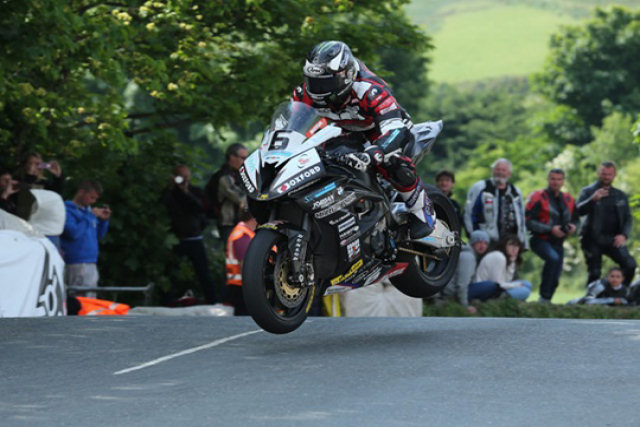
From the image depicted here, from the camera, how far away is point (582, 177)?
80.3 metres

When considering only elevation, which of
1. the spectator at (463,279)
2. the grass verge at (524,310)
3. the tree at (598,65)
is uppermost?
the tree at (598,65)

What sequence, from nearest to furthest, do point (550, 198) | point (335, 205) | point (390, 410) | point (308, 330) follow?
point (390, 410) → point (335, 205) → point (308, 330) → point (550, 198)

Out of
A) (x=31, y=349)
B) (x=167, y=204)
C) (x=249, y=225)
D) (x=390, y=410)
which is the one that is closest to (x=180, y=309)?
(x=249, y=225)

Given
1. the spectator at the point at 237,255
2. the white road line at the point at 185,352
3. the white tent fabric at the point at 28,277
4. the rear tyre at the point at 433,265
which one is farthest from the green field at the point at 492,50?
the white road line at the point at 185,352

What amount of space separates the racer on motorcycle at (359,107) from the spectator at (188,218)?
7.77m

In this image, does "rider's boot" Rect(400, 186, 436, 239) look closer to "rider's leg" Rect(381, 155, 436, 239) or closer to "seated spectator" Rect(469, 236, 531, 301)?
"rider's leg" Rect(381, 155, 436, 239)

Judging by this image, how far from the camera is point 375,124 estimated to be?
9.58m

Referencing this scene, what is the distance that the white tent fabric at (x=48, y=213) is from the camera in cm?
1452

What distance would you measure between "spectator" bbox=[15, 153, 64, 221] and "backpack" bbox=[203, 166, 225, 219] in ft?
6.56

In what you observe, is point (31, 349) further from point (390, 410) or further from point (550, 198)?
point (550, 198)

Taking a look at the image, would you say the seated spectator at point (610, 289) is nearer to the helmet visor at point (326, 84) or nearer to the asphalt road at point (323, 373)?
the asphalt road at point (323, 373)

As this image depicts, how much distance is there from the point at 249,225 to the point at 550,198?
208 inches

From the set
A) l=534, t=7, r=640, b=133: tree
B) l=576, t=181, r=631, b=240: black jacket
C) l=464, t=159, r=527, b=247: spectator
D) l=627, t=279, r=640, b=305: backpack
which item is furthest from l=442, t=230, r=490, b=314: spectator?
l=534, t=7, r=640, b=133: tree

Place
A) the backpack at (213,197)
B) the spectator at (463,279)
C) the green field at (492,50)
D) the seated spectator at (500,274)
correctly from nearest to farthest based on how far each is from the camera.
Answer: the spectator at (463,279) → the seated spectator at (500,274) → the backpack at (213,197) → the green field at (492,50)
